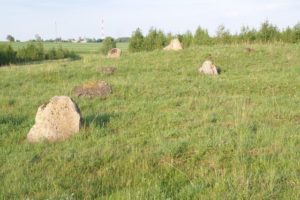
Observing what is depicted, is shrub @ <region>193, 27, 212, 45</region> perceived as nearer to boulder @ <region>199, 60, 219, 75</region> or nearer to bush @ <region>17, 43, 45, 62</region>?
boulder @ <region>199, 60, 219, 75</region>

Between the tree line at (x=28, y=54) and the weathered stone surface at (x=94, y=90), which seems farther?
the tree line at (x=28, y=54)

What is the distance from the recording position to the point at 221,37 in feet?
112

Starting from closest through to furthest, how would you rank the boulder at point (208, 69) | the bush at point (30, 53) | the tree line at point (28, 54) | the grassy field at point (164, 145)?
1. the grassy field at point (164, 145)
2. the boulder at point (208, 69)
3. the tree line at point (28, 54)
4. the bush at point (30, 53)

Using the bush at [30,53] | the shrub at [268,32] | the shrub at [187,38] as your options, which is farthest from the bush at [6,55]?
the shrub at [268,32]

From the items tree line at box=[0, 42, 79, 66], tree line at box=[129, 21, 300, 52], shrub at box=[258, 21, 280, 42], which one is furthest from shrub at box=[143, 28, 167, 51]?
tree line at box=[0, 42, 79, 66]

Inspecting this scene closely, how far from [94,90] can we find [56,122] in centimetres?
504

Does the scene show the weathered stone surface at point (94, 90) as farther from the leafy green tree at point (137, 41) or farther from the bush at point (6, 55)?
the bush at point (6, 55)

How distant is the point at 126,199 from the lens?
17.5 feet

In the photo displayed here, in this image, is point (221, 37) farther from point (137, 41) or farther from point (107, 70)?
point (107, 70)


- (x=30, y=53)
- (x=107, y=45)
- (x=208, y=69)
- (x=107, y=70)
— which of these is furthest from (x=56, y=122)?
(x=107, y=45)

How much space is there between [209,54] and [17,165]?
53.9 feet

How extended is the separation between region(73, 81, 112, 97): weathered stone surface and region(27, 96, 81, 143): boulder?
14.9 ft

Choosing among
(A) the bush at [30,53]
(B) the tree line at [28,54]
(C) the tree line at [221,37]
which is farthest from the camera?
(A) the bush at [30,53]

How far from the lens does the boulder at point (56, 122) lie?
8727 millimetres
